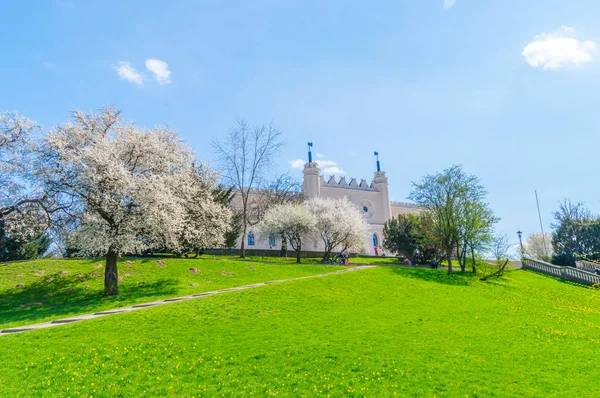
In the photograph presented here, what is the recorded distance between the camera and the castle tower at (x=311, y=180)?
196ft

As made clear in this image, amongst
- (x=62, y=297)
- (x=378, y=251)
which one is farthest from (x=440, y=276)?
(x=378, y=251)

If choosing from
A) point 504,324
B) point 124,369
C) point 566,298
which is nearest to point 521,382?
point 504,324

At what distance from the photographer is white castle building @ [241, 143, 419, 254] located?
60.7 meters

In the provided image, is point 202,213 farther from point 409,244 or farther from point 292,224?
point 409,244

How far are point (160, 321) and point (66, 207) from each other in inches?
417

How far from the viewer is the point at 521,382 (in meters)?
9.10

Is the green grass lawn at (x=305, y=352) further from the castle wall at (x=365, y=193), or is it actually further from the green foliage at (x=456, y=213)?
the castle wall at (x=365, y=193)

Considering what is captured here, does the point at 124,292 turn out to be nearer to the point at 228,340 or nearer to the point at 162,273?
the point at 162,273

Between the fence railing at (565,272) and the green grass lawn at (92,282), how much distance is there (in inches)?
1005

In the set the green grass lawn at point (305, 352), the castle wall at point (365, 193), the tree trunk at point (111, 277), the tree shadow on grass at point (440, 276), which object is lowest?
the green grass lawn at point (305, 352)

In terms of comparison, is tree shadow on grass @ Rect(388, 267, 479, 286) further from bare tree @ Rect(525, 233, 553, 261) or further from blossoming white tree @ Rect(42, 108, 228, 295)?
bare tree @ Rect(525, 233, 553, 261)

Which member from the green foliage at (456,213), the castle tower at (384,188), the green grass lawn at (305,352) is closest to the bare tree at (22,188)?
the green grass lawn at (305,352)

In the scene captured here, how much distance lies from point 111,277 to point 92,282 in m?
3.12

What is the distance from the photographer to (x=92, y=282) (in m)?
21.2
